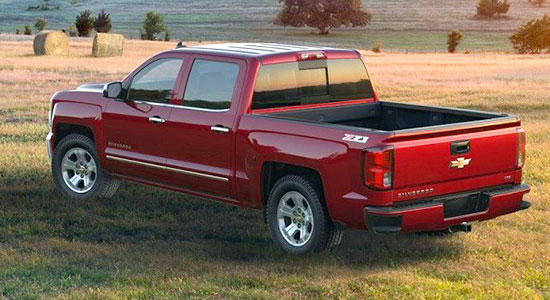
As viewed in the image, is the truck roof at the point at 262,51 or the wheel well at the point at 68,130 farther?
the wheel well at the point at 68,130

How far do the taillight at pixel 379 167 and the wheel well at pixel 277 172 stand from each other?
75 cm

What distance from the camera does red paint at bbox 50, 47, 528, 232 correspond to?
8156mm

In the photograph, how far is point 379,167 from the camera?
798cm

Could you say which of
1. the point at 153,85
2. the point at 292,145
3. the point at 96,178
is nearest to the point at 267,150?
the point at 292,145

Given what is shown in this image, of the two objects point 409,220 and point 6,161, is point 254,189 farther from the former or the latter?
point 6,161

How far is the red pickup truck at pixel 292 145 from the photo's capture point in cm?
817

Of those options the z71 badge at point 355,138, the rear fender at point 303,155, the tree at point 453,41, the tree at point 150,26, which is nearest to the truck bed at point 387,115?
the rear fender at point 303,155

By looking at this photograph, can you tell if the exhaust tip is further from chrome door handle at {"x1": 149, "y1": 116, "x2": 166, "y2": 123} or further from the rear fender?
chrome door handle at {"x1": 149, "y1": 116, "x2": 166, "y2": 123}

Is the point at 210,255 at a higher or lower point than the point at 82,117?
lower

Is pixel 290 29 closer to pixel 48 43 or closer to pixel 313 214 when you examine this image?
pixel 48 43

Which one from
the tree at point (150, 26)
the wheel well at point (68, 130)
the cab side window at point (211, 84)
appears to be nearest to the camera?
the cab side window at point (211, 84)

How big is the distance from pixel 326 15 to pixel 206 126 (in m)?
95.2

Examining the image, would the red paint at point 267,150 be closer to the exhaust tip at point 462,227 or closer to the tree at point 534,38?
the exhaust tip at point 462,227

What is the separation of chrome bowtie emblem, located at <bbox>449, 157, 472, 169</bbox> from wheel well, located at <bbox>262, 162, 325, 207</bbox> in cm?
112
